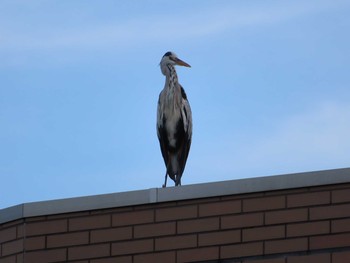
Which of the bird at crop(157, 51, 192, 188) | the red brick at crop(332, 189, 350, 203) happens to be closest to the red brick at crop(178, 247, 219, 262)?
the red brick at crop(332, 189, 350, 203)

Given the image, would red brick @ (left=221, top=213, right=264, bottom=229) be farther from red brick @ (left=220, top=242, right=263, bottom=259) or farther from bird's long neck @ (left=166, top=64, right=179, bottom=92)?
bird's long neck @ (left=166, top=64, right=179, bottom=92)

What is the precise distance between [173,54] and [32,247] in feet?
25.5

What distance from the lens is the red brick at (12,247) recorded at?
12.7m

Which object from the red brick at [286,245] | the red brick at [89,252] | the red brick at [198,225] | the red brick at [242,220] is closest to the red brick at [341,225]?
the red brick at [286,245]

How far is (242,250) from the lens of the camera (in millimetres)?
11547

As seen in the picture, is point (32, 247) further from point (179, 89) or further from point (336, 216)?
point (179, 89)

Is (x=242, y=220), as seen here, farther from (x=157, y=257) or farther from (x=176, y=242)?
(x=157, y=257)

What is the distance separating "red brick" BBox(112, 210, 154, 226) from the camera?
12102 millimetres

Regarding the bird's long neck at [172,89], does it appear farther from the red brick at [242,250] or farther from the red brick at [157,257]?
the red brick at [242,250]

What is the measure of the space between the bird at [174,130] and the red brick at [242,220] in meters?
7.48

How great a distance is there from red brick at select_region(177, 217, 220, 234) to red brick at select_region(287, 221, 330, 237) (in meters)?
0.70

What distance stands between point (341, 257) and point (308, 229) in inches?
16.0

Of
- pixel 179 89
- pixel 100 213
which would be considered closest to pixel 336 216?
pixel 100 213

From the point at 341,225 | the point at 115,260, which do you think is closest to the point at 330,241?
the point at 341,225
